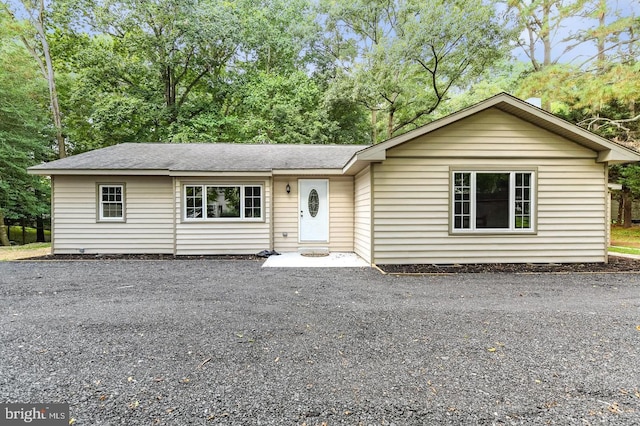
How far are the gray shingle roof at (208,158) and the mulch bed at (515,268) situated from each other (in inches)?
129

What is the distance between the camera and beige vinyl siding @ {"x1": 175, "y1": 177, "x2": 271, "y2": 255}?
8000 mm

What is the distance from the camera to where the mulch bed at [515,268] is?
6.08m

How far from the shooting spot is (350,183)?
866 cm

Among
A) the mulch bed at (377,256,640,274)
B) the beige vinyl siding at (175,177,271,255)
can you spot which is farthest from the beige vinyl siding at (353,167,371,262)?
the beige vinyl siding at (175,177,271,255)

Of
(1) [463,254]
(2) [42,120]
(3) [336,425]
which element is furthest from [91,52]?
(3) [336,425]

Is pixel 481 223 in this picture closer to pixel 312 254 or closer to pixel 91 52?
pixel 312 254

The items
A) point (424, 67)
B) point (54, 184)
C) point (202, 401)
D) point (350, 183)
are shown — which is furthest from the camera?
point (424, 67)

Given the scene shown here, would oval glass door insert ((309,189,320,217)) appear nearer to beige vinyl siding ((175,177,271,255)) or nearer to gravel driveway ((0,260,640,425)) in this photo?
beige vinyl siding ((175,177,271,255))

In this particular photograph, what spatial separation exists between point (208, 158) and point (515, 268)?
8.02 m

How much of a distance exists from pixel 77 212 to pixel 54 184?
92cm

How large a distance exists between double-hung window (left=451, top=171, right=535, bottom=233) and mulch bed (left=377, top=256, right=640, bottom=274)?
0.75 m

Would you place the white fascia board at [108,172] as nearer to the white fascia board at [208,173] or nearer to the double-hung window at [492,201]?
the white fascia board at [208,173]

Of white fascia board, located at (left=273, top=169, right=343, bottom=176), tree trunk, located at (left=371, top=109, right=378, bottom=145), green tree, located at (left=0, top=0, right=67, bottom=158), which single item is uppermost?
green tree, located at (left=0, top=0, right=67, bottom=158)

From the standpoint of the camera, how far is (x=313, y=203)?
8.65 metres
